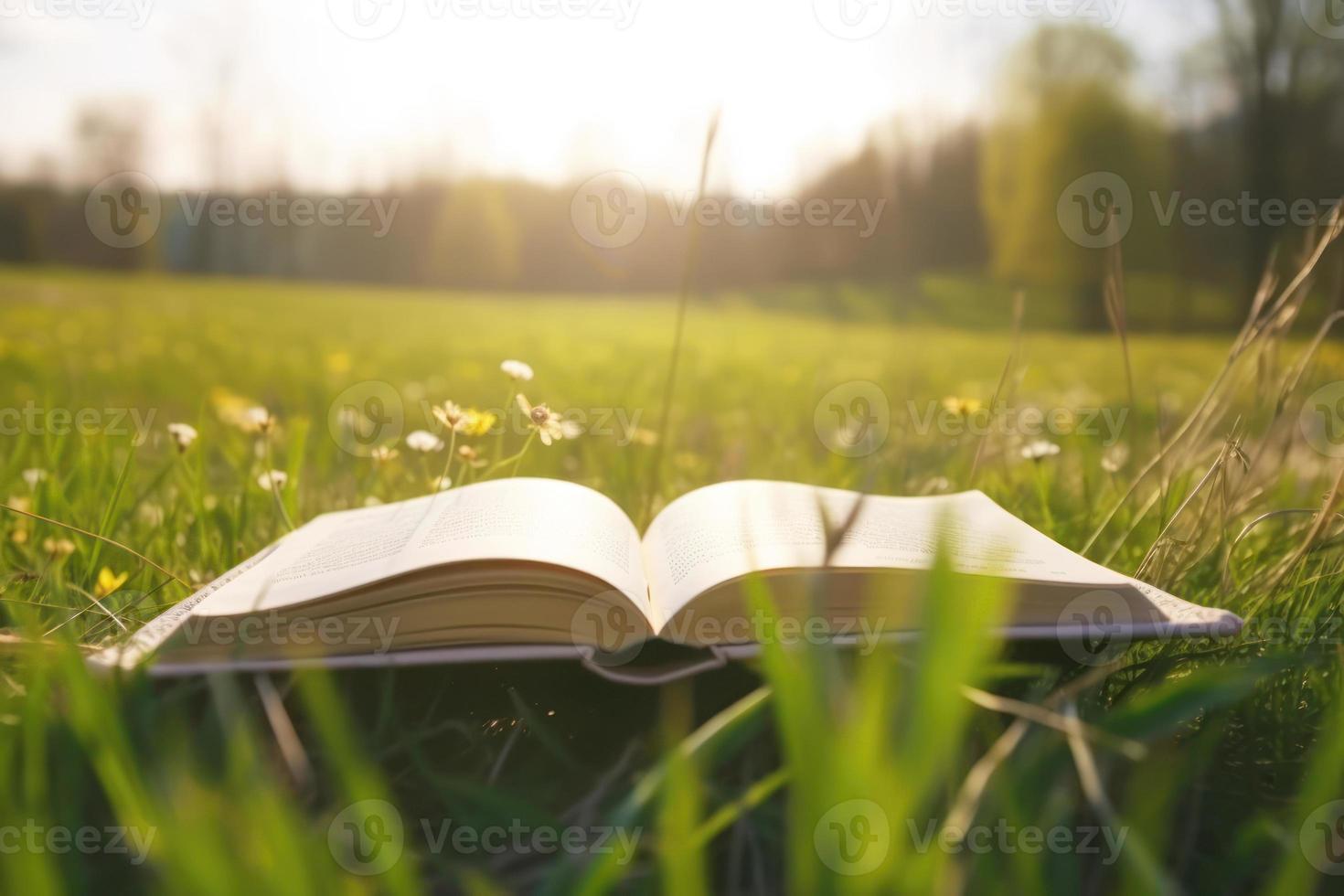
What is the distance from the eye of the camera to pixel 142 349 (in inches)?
216

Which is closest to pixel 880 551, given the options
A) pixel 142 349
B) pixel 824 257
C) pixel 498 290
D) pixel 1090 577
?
Result: pixel 1090 577

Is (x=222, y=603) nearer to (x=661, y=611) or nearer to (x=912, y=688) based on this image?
(x=661, y=611)

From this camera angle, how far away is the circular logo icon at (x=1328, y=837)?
692 millimetres

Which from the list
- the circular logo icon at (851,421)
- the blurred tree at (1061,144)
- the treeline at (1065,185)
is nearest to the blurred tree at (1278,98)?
the treeline at (1065,185)

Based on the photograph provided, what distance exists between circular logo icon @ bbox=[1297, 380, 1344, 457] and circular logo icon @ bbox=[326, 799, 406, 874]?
2188mm

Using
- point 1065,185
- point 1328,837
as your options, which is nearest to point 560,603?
point 1328,837

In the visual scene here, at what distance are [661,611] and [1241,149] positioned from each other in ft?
52.3

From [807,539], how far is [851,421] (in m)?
1.88

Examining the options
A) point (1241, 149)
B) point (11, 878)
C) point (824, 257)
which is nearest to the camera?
point (11, 878)

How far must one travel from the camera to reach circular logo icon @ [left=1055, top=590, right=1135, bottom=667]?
2.96ft

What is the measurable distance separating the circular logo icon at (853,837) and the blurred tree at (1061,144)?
14880 millimetres

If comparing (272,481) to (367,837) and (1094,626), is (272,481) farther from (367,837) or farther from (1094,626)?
(1094,626)

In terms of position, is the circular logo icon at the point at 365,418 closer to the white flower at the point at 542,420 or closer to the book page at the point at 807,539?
the white flower at the point at 542,420

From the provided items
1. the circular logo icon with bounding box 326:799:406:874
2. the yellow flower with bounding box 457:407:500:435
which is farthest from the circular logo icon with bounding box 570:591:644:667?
the yellow flower with bounding box 457:407:500:435
